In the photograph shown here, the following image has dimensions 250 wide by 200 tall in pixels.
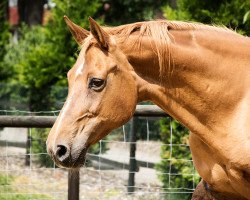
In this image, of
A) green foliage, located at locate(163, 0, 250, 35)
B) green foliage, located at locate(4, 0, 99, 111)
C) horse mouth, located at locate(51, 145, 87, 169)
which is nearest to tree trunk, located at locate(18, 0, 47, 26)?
green foliage, located at locate(4, 0, 99, 111)

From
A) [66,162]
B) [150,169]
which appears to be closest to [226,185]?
[66,162]

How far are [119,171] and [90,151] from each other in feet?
2.41

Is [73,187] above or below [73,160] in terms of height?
below

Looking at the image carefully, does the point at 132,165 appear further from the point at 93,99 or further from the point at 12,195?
the point at 93,99

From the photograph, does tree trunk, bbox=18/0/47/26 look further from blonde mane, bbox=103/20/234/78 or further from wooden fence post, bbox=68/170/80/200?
blonde mane, bbox=103/20/234/78

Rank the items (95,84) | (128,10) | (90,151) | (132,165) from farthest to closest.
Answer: (128,10) → (90,151) → (132,165) → (95,84)

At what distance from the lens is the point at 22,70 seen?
10836mm

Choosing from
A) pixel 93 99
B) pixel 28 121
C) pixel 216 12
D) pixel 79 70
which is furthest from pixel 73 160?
pixel 216 12

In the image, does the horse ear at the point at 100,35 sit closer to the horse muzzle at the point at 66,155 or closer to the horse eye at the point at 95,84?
the horse eye at the point at 95,84

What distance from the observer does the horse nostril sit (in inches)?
128

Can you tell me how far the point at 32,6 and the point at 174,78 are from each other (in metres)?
18.1

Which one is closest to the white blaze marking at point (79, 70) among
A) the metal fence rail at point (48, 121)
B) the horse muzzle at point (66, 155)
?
the horse muzzle at point (66, 155)

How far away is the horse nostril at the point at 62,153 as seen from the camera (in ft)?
10.6

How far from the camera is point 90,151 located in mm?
7918
